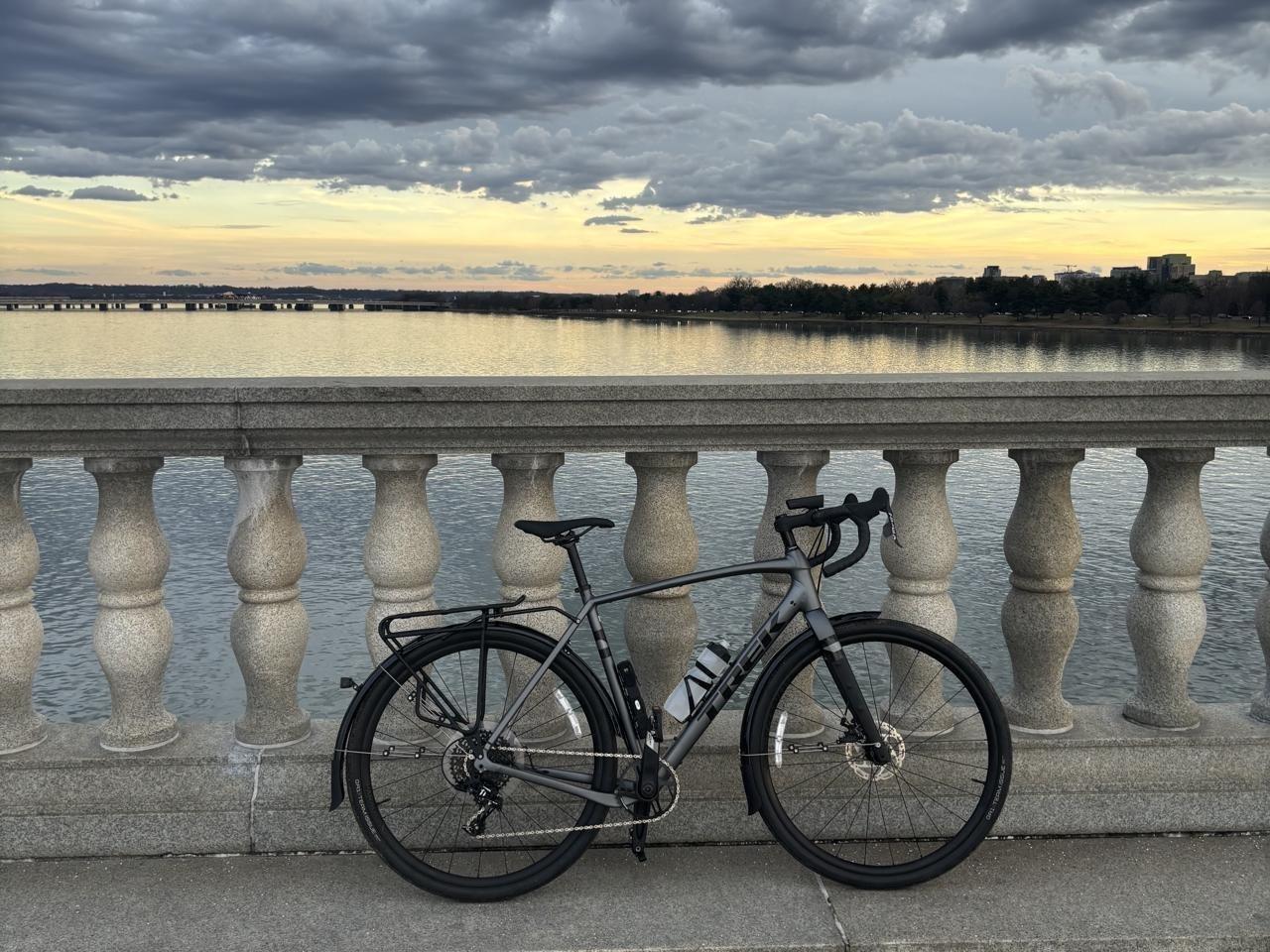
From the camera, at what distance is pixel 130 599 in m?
4.62

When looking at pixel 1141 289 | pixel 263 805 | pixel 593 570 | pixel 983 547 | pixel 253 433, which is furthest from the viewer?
pixel 1141 289

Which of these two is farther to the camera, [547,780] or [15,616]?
[15,616]

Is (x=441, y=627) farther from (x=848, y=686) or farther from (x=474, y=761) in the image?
(x=848, y=686)

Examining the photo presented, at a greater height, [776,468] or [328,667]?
[776,468]

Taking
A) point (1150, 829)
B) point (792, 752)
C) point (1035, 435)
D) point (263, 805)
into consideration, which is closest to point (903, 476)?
point (1035, 435)

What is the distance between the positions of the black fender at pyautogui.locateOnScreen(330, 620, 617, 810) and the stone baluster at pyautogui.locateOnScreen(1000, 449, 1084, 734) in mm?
1767

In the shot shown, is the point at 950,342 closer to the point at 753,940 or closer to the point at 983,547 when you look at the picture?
the point at 983,547

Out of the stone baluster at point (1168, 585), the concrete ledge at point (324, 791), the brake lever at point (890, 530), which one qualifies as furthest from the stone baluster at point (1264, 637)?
the brake lever at point (890, 530)

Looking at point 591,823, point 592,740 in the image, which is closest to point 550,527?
point 592,740

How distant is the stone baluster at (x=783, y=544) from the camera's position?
183 inches

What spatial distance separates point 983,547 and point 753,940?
31.6 metres

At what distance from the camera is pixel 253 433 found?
4.45 meters

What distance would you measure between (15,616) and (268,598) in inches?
37.2

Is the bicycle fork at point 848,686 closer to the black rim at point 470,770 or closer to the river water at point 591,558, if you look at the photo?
the black rim at point 470,770
